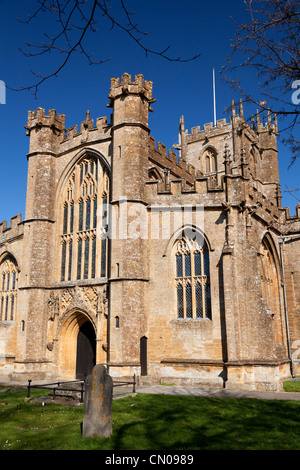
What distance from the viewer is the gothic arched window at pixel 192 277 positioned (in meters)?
17.5

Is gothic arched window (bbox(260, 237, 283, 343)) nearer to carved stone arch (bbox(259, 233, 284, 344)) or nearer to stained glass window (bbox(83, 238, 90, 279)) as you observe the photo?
carved stone arch (bbox(259, 233, 284, 344))

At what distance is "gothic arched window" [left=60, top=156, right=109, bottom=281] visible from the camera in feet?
66.2

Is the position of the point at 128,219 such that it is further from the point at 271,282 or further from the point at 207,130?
the point at 207,130

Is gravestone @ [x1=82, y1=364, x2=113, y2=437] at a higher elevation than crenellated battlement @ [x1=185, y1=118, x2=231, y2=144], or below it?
below

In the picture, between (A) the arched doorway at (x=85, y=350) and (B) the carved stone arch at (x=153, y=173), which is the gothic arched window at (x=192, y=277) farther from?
(A) the arched doorway at (x=85, y=350)

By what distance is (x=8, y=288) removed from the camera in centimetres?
2477

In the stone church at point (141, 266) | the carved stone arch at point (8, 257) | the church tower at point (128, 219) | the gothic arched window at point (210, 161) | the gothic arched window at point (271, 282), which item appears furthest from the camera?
the gothic arched window at point (210, 161)

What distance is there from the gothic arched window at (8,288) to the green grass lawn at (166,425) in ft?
37.3

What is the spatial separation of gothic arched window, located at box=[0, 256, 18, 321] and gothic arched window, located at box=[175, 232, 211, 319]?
10677mm

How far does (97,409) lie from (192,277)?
399 inches

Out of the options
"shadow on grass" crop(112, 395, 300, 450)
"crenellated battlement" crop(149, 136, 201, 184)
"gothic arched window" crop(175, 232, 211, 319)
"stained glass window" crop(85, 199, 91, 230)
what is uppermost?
"crenellated battlement" crop(149, 136, 201, 184)

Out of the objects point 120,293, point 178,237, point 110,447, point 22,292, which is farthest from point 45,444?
point 22,292

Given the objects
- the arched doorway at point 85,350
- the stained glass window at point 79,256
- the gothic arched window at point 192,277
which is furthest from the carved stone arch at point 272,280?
the stained glass window at point 79,256

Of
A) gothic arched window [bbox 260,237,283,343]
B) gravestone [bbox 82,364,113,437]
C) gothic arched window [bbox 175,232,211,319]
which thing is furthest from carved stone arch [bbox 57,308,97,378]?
gravestone [bbox 82,364,113,437]
